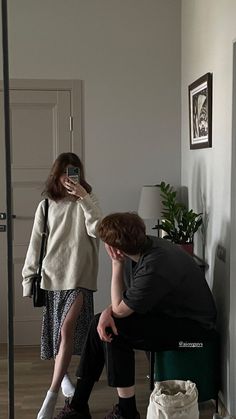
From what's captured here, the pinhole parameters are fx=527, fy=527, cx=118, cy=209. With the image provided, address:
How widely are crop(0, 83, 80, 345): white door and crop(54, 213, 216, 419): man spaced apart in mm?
1527

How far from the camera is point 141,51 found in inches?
156

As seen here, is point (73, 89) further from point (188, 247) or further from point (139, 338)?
point (139, 338)

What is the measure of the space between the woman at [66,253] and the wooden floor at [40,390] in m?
0.25

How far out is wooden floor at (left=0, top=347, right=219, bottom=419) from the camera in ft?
9.55

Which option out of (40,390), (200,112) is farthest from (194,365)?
(200,112)

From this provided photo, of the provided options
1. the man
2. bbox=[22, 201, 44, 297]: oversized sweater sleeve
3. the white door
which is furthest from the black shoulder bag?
the white door

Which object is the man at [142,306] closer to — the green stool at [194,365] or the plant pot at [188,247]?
the green stool at [194,365]

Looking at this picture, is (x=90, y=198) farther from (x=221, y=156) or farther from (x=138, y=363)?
(x=138, y=363)

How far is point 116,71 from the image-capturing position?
13.0 feet

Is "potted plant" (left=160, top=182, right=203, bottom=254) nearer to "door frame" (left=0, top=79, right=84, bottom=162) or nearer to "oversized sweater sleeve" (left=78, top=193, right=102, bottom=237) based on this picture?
"oversized sweater sleeve" (left=78, top=193, right=102, bottom=237)

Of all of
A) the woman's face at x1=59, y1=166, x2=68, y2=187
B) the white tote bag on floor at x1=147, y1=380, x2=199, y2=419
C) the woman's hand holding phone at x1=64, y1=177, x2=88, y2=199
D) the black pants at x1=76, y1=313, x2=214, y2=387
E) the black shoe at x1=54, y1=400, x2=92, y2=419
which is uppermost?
the woman's face at x1=59, y1=166, x2=68, y2=187

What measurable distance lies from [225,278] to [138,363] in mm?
1247

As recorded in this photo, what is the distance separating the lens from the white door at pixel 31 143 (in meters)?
3.96

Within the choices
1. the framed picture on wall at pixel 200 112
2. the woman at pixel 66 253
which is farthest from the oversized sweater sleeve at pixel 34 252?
the framed picture on wall at pixel 200 112
